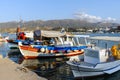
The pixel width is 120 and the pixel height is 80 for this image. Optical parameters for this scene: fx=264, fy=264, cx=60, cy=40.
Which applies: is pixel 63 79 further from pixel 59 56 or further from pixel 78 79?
pixel 59 56

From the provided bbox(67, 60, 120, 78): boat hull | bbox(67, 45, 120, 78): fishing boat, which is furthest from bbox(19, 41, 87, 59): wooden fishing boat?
bbox(67, 60, 120, 78): boat hull

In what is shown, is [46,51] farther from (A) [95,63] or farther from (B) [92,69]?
(B) [92,69]

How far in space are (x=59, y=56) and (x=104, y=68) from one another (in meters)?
16.1

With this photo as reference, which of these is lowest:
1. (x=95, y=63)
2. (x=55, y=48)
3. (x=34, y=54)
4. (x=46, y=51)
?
(x=34, y=54)

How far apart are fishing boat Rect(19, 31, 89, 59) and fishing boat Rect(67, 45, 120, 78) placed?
42.9ft

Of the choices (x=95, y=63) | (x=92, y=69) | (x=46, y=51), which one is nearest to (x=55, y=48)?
(x=46, y=51)

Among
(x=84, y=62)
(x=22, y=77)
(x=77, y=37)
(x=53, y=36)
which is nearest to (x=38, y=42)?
(x=53, y=36)

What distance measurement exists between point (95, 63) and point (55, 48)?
1534cm

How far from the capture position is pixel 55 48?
39.5m

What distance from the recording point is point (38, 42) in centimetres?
4388

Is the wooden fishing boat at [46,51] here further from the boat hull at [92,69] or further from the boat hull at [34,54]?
the boat hull at [92,69]

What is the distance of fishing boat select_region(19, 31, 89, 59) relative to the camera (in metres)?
39.0

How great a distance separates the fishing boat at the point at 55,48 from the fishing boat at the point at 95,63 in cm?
1306

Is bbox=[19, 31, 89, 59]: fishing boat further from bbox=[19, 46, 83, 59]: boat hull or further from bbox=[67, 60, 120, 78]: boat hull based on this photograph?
bbox=[67, 60, 120, 78]: boat hull
